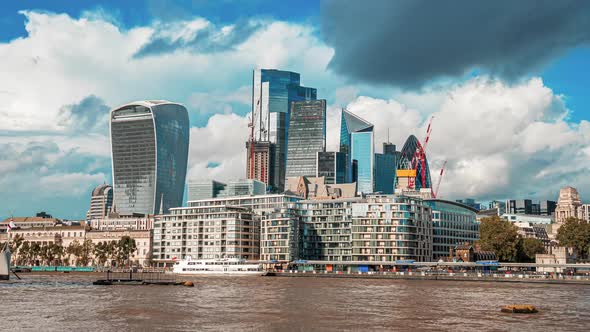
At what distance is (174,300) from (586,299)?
2953 inches

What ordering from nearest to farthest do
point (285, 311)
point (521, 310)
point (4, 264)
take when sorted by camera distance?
point (521, 310), point (285, 311), point (4, 264)

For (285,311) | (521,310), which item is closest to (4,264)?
(285,311)

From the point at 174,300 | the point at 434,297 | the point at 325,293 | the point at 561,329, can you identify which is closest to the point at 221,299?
the point at 174,300

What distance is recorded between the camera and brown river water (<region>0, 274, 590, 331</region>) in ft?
275

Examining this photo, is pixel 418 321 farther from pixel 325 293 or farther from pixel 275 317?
pixel 325 293

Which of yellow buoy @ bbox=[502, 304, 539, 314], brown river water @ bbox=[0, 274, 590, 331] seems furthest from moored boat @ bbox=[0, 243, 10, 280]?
yellow buoy @ bbox=[502, 304, 539, 314]

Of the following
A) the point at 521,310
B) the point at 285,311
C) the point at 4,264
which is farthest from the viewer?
the point at 4,264

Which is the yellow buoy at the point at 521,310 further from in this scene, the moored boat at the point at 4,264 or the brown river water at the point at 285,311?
the moored boat at the point at 4,264

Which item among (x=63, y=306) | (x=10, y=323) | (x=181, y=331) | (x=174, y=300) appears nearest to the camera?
(x=181, y=331)

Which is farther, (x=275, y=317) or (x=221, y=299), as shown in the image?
(x=221, y=299)

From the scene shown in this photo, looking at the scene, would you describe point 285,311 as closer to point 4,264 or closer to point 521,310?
point 521,310

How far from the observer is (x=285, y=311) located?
102 m

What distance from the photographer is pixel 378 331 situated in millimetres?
79562

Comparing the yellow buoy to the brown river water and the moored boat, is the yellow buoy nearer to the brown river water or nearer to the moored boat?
the brown river water
